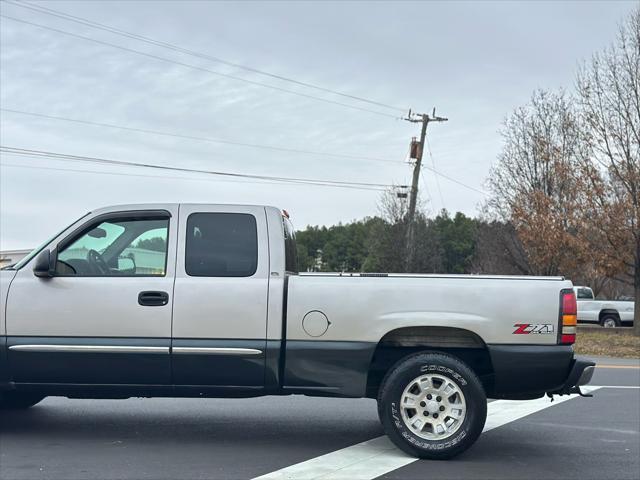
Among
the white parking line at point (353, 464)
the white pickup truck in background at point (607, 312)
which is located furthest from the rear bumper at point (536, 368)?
the white pickup truck in background at point (607, 312)

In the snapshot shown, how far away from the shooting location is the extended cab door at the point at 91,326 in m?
6.12

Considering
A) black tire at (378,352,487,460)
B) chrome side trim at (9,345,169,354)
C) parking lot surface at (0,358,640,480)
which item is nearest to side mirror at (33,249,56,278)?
chrome side trim at (9,345,169,354)

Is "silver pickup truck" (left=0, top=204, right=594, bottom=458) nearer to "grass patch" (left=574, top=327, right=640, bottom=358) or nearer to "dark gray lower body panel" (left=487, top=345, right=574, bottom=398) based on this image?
"dark gray lower body panel" (left=487, top=345, right=574, bottom=398)

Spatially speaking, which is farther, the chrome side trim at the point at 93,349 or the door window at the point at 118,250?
the door window at the point at 118,250

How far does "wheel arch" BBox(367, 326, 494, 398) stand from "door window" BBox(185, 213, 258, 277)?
49.7 inches

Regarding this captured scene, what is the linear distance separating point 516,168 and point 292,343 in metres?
24.2

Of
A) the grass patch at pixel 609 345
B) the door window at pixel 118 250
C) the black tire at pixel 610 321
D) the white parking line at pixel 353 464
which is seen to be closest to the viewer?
the white parking line at pixel 353 464

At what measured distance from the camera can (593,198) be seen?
20.5 meters

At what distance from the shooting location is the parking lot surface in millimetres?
5688

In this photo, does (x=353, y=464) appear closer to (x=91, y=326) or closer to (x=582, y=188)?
(x=91, y=326)

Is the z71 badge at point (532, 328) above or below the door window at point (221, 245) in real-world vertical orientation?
below

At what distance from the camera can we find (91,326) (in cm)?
615

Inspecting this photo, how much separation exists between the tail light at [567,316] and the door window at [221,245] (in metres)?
2.45

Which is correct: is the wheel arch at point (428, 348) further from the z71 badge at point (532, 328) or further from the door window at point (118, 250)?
the door window at point (118, 250)
